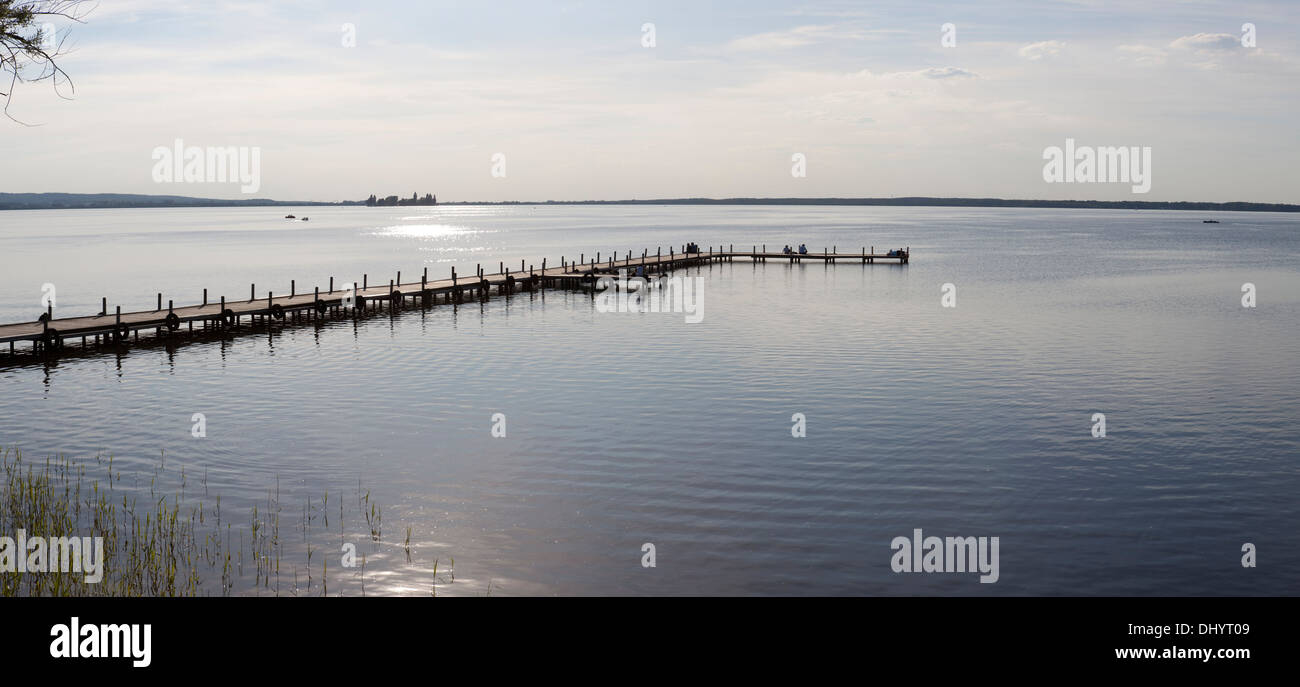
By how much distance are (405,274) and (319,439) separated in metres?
82.9

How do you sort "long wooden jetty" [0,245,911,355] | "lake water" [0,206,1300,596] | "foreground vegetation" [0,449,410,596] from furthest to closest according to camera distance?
"long wooden jetty" [0,245,911,355], "lake water" [0,206,1300,596], "foreground vegetation" [0,449,410,596]

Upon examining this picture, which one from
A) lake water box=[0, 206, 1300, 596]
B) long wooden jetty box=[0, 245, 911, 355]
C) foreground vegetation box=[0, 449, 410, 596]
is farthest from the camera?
long wooden jetty box=[0, 245, 911, 355]

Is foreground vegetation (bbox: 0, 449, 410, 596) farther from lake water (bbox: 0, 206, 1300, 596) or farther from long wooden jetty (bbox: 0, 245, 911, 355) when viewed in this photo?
long wooden jetty (bbox: 0, 245, 911, 355)

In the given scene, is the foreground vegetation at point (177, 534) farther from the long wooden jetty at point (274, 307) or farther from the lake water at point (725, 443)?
the long wooden jetty at point (274, 307)

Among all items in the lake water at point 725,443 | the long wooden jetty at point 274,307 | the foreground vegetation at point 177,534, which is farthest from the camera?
the long wooden jetty at point 274,307

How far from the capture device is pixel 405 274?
108 meters

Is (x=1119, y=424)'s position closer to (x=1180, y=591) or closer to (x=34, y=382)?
(x=1180, y=591)

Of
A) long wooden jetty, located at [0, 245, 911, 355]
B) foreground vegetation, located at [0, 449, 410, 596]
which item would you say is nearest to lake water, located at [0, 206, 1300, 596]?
foreground vegetation, located at [0, 449, 410, 596]

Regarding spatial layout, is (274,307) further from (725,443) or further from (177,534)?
(177,534)

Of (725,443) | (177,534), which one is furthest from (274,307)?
(177,534)

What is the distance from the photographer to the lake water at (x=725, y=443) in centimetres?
1844

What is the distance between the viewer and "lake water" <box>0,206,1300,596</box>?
1844 cm

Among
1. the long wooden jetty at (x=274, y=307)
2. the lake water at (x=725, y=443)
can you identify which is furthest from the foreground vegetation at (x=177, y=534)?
the long wooden jetty at (x=274, y=307)
